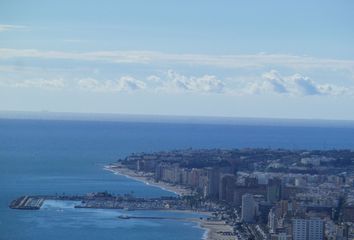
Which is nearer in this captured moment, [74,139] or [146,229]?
[146,229]

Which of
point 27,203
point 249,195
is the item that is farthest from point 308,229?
point 27,203

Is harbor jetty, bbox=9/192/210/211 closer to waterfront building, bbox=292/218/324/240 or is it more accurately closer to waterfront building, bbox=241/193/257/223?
waterfront building, bbox=241/193/257/223

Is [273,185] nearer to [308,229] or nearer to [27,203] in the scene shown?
[27,203]

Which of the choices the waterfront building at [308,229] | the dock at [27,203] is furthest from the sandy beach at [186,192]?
the dock at [27,203]

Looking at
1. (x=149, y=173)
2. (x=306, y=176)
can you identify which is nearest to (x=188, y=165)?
(x=149, y=173)

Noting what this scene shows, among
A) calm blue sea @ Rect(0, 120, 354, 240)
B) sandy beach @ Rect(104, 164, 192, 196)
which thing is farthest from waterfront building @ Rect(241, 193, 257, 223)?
sandy beach @ Rect(104, 164, 192, 196)

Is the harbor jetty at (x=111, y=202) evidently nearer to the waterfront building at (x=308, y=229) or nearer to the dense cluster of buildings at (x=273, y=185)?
the dense cluster of buildings at (x=273, y=185)

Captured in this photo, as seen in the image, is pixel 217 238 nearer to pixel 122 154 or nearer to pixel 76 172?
pixel 76 172
